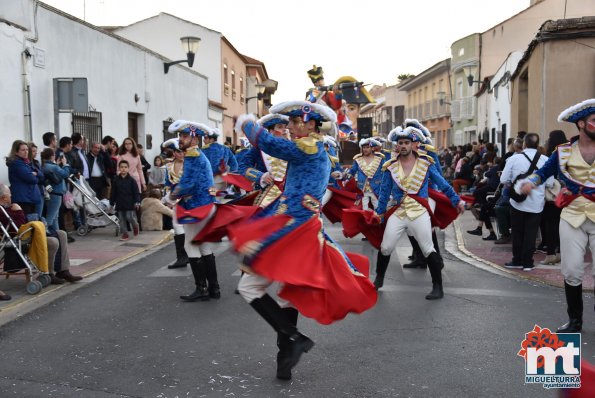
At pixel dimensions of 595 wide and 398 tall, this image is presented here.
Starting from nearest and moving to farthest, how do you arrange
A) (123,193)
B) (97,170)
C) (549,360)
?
(549,360)
(123,193)
(97,170)

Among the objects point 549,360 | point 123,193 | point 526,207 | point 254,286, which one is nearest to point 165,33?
point 123,193

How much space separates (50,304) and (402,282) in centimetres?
402

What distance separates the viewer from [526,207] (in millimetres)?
9430

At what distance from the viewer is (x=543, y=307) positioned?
279 inches

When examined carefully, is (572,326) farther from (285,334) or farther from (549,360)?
(285,334)

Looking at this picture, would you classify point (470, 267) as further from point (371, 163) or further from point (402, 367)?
point (402, 367)

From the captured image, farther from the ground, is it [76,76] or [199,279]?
[76,76]

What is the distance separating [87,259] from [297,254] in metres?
6.43

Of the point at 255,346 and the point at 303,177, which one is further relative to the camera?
the point at 255,346

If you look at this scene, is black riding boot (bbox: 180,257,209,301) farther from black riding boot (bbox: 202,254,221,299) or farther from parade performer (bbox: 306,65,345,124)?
parade performer (bbox: 306,65,345,124)

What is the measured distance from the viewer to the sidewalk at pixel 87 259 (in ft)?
24.0

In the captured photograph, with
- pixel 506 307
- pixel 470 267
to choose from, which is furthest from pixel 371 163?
pixel 506 307

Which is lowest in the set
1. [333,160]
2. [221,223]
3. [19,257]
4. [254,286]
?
[19,257]

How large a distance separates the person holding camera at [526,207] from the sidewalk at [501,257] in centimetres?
22
